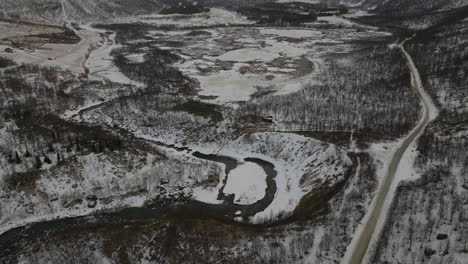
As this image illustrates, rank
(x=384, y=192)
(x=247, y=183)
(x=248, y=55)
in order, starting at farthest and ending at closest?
(x=248, y=55) → (x=247, y=183) → (x=384, y=192)

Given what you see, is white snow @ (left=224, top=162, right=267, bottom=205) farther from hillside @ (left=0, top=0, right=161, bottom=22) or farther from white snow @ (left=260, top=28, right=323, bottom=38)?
hillside @ (left=0, top=0, right=161, bottom=22)

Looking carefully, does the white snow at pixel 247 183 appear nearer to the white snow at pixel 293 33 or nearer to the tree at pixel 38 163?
the tree at pixel 38 163

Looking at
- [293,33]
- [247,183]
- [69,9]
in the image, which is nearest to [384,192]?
[247,183]

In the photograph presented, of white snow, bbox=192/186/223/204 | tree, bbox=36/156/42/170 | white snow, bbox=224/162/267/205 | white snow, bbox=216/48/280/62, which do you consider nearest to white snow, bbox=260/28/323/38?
white snow, bbox=216/48/280/62

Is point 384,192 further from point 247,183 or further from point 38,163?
point 38,163

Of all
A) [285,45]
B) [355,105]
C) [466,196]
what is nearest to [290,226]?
[466,196]

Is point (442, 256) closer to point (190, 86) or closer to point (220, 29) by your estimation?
point (190, 86)

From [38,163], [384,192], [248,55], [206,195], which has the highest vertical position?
[248,55]

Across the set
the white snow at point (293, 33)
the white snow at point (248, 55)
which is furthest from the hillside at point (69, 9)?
the white snow at point (248, 55)

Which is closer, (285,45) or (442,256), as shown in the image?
(442,256)
